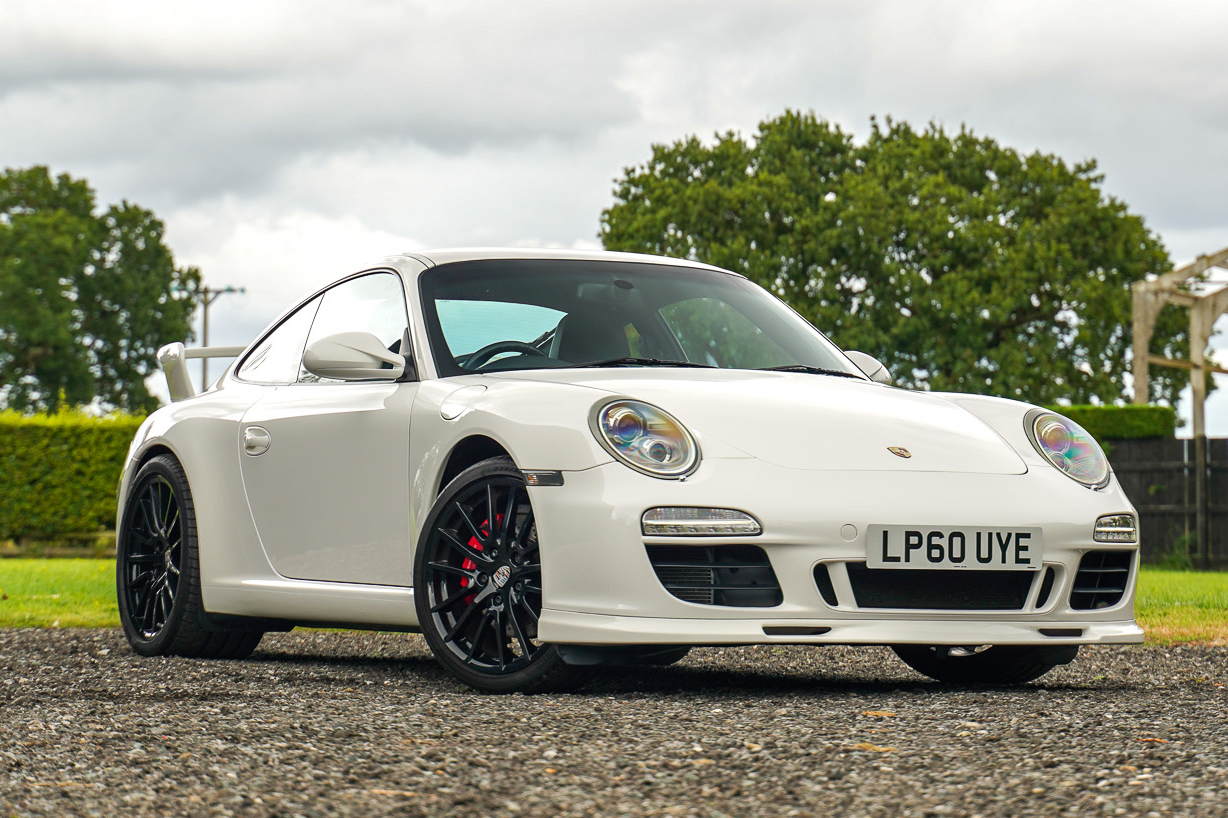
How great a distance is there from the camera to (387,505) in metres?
5.18

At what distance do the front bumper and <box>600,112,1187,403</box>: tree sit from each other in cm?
3235

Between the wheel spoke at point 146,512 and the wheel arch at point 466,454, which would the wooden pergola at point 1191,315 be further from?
the wheel arch at point 466,454

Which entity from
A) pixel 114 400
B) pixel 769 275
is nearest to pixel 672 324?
pixel 769 275

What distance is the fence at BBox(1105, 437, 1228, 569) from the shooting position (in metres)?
18.9

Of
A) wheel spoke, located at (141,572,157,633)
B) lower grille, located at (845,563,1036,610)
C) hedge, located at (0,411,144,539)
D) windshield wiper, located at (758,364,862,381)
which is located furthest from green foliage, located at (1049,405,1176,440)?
lower grille, located at (845,563,1036,610)

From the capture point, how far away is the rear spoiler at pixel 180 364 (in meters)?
7.12

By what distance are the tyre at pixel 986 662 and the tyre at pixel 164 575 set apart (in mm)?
2707

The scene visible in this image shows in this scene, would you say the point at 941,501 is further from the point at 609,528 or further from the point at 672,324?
the point at 672,324

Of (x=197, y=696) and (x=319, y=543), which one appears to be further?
(x=319, y=543)

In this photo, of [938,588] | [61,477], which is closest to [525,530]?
[938,588]

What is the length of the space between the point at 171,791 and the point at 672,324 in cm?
323

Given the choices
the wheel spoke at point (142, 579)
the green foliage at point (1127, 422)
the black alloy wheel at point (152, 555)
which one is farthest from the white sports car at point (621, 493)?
the green foliage at point (1127, 422)

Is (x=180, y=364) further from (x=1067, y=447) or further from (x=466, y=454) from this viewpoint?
(x=1067, y=447)

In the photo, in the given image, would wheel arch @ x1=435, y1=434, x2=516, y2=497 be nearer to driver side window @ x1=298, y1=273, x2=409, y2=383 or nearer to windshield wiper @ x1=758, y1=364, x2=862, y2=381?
driver side window @ x1=298, y1=273, x2=409, y2=383
